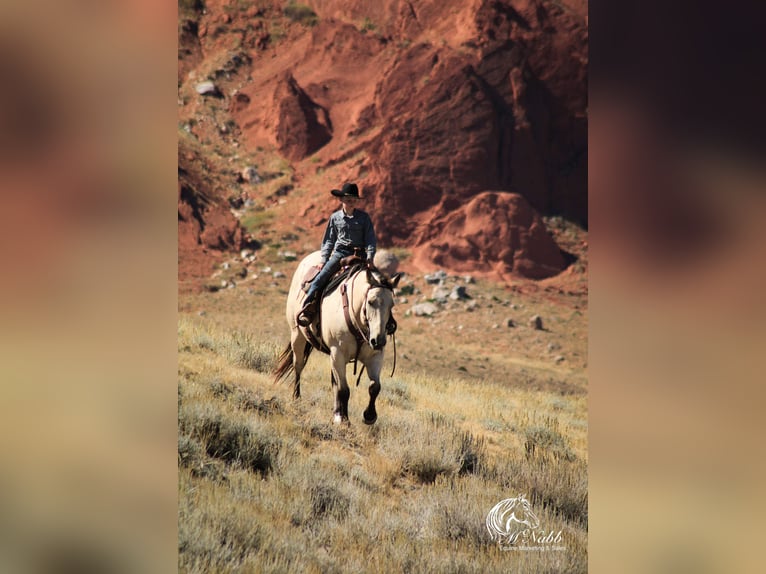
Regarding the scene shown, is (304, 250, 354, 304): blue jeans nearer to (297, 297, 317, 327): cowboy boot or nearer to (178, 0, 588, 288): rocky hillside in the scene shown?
(297, 297, 317, 327): cowboy boot

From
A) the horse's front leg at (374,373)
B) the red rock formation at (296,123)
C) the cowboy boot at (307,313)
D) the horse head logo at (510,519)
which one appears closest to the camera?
the horse head logo at (510,519)

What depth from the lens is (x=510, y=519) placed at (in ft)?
21.4

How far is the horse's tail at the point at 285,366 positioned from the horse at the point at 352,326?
251 millimetres

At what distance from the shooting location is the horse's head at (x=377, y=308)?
638cm

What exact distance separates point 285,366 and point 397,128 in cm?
1274

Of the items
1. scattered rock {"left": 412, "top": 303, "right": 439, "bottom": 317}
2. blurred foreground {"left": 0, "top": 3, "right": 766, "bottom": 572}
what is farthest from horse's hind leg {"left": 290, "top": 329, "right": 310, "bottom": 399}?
scattered rock {"left": 412, "top": 303, "right": 439, "bottom": 317}

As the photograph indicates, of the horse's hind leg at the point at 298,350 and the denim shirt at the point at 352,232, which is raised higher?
the denim shirt at the point at 352,232

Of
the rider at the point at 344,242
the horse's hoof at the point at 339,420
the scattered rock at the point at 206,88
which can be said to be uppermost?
the scattered rock at the point at 206,88

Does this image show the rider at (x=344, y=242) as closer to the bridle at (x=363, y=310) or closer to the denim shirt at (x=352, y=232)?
the denim shirt at (x=352, y=232)
